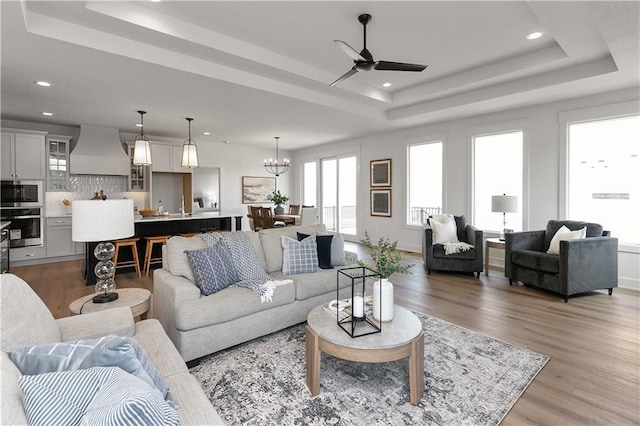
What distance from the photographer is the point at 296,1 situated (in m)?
2.82

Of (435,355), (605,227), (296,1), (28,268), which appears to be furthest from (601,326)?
(28,268)

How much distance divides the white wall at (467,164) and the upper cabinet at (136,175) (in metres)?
4.69

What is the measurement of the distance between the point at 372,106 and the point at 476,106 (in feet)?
5.67

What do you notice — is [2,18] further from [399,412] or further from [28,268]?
[28,268]

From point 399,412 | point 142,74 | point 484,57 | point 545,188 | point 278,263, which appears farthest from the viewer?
point 545,188

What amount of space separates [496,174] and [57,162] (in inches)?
327

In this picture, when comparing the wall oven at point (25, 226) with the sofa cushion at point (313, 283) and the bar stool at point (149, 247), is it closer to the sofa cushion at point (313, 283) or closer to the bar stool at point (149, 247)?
the bar stool at point (149, 247)

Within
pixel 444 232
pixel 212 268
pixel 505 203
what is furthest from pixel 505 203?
pixel 212 268

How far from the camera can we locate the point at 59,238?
19.9 ft

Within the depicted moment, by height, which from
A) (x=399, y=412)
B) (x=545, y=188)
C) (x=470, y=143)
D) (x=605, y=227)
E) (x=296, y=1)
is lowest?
(x=399, y=412)

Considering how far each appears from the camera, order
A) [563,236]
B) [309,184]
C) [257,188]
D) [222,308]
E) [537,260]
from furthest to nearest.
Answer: [309,184], [257,188], [563,236], [537,260], [222,308]

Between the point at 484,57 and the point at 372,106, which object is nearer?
the point at 484,57

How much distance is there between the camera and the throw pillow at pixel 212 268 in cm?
265

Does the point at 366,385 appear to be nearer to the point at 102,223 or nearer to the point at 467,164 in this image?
the point at 102,223
